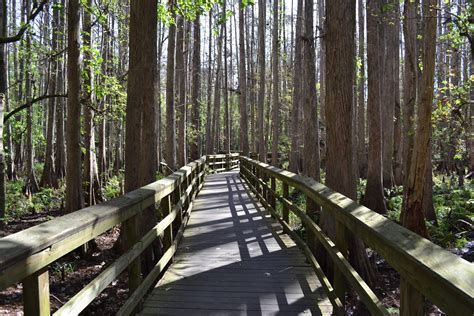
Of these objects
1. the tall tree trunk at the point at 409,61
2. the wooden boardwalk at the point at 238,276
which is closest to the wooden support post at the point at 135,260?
the wooden boardwalk at the point at 238,276

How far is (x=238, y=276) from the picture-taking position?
16.0ft

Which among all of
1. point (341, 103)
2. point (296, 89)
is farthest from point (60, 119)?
point (341, 103)

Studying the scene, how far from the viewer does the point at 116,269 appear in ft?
9.59

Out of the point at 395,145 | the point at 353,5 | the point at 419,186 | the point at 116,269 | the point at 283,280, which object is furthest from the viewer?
the point at 395,145

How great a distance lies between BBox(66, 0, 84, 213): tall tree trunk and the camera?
8133 millimetres

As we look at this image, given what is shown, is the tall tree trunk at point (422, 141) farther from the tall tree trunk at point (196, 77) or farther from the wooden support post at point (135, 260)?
the tall tree trunk at point (196, 77)

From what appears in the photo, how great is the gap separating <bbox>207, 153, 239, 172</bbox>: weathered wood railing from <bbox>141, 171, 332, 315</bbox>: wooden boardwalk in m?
15.2

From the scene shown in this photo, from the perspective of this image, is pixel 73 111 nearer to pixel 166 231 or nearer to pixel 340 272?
pixel 166 231

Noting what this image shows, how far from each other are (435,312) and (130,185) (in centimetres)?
479

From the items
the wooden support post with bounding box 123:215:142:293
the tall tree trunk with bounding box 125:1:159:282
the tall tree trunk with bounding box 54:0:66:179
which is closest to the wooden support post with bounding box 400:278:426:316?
the wooden support post with bounding box 123:215:142:293

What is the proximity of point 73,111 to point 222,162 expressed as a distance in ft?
57.4

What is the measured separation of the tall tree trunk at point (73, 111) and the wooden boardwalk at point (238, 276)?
93.8 inches

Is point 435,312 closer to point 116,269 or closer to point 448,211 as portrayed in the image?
point 116,269

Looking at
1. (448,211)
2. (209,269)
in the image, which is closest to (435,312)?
(209,269)
